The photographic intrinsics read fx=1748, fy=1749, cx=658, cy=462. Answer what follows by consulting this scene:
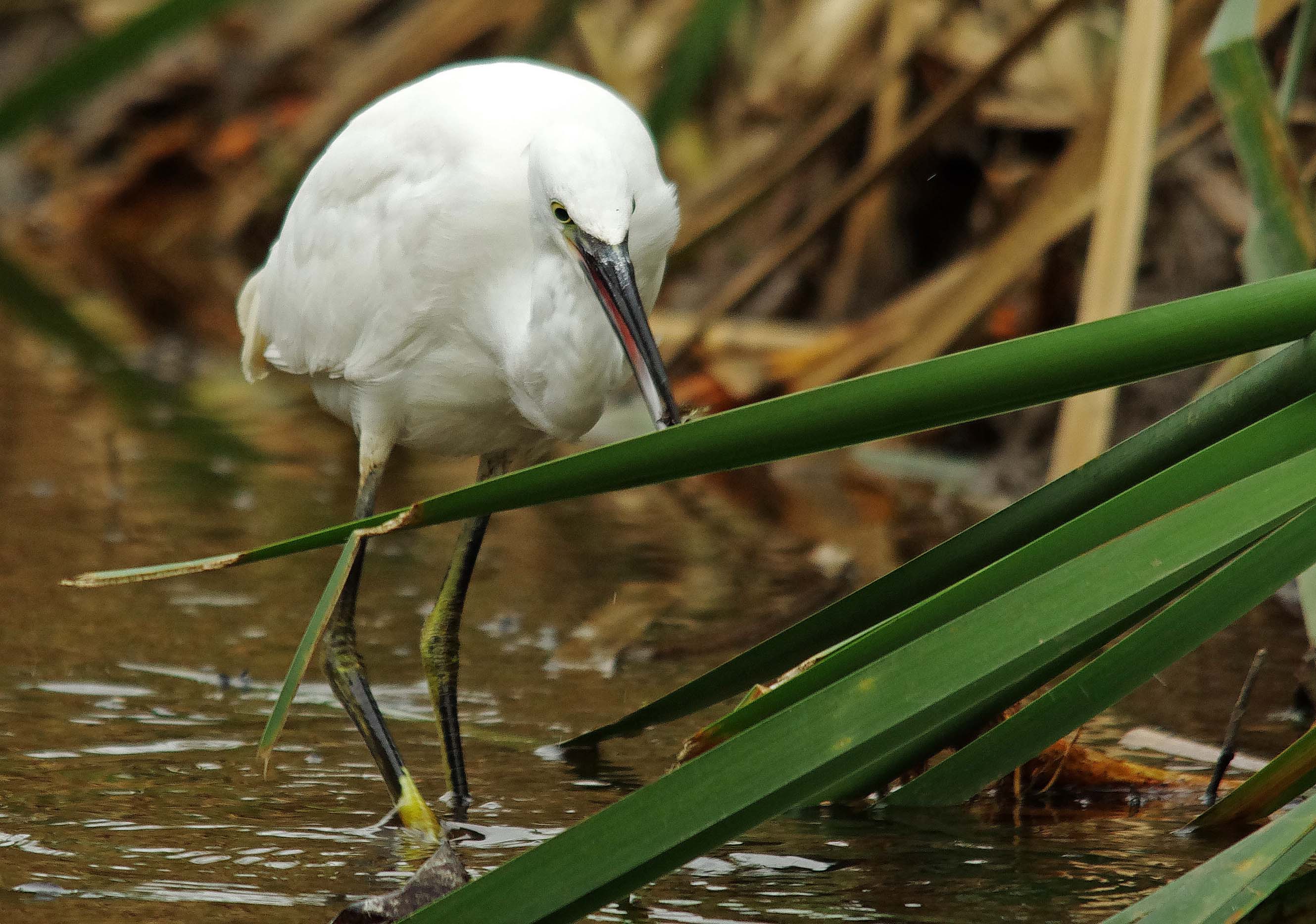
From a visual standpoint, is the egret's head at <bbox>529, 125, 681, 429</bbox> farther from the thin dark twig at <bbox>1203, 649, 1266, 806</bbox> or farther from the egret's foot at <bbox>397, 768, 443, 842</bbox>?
the thin dark twig at <bbox>1203, 649, 1266, 806</bbox>

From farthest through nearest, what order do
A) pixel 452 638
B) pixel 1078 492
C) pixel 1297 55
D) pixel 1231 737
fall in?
pixel 452 638 < pixel 1297 55 < pixel 1231 737 < pixel 1078 492

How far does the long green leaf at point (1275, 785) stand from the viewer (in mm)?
1896

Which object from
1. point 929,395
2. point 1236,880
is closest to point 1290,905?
point 1236,880

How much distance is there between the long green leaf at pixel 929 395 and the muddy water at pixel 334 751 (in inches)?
27.0

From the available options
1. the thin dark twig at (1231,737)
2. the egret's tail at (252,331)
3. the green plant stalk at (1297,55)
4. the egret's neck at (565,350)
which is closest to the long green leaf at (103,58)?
the egret's tail at (252,331)

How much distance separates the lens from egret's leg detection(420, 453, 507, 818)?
2.73 meters

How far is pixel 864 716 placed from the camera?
154cm

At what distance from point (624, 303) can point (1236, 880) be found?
1120mm

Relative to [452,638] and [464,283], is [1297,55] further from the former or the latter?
[452,638]

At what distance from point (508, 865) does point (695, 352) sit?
13.8ft

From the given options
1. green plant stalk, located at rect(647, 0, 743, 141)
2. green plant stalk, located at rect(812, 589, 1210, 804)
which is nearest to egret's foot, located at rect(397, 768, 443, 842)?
green plant stalk, located at rect(812, 589, 1210, 804)

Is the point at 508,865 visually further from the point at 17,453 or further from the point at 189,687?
the point at 17,453

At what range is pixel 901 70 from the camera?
5.75 metres

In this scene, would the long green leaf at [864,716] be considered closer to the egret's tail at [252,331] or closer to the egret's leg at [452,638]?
the egret's leg at [452,638]
